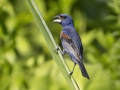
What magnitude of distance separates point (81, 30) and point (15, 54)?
445 millimetres

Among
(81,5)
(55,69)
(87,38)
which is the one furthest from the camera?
(81,5)

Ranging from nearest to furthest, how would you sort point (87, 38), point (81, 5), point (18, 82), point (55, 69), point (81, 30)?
point (18, 82)
point (55, 69)
point (87, 38)
point (81, 30)
point (81, 5)

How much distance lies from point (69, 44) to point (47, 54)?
1.64 meters

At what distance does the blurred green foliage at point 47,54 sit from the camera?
6.11 ft

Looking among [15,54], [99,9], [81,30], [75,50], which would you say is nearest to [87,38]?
[81,30]

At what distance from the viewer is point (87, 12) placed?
10.2ft

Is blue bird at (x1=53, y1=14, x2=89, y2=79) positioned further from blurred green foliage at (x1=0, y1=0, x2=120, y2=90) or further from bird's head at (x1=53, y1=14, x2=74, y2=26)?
blurred green foliage at (x1=0, y1=0, x2=120, y2=90)

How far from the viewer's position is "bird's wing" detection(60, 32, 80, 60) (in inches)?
32.8

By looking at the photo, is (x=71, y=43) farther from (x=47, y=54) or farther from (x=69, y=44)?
(x=47, y=54)

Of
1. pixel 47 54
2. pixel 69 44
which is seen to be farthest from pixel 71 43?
pixel 47 54

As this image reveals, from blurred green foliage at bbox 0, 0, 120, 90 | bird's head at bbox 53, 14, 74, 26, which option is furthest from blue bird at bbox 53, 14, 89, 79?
blurred green foliage at bbox 0, 0, 120, 90

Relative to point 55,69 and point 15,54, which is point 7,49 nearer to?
point 55,69

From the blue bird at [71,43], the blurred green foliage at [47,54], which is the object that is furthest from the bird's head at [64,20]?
the blurred green foliage at [47,54]

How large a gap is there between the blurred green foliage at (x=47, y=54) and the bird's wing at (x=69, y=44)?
1.85ft
